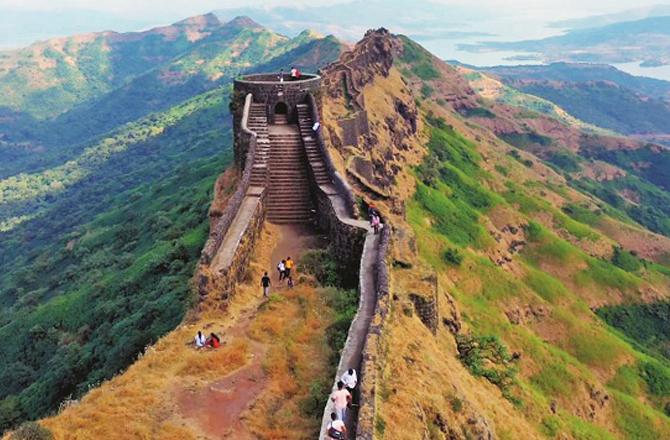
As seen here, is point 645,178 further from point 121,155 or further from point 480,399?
point 480,399

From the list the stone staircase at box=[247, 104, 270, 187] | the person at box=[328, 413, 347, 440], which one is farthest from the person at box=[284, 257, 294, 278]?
the person at box=[328, 413, 347, 440]

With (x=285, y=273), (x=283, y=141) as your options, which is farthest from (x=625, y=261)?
(x=285, y=273)

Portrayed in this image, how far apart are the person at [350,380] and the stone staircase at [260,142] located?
15.1m

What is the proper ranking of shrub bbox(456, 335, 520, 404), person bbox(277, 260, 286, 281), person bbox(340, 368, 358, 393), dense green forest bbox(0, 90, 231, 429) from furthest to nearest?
dense green forest bbox(0, 90, 231, 429), shrub bbox(456, 335, 520, 404), person bbox(277, 260, 286, 281), person bbox(340, 368, 358, 393)

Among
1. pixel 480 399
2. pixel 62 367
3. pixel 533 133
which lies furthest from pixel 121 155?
pixel 480 399

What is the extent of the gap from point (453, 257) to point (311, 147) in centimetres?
2617

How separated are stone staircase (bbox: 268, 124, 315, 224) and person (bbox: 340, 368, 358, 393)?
13968mm

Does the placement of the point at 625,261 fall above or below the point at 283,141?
below

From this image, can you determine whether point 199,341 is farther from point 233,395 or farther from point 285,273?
point 285,273

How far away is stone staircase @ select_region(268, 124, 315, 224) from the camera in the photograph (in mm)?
27375

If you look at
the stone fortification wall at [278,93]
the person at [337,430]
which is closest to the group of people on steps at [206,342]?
the person at [337,430]

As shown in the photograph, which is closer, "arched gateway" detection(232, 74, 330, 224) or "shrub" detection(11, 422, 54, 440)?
"shrub" detection(11, 422, 54, 440)

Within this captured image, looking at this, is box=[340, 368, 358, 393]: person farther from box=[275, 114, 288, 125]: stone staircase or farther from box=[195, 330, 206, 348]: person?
box=[275, 114, 288, 125]: stone staircase

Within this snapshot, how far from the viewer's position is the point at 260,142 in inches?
1165
